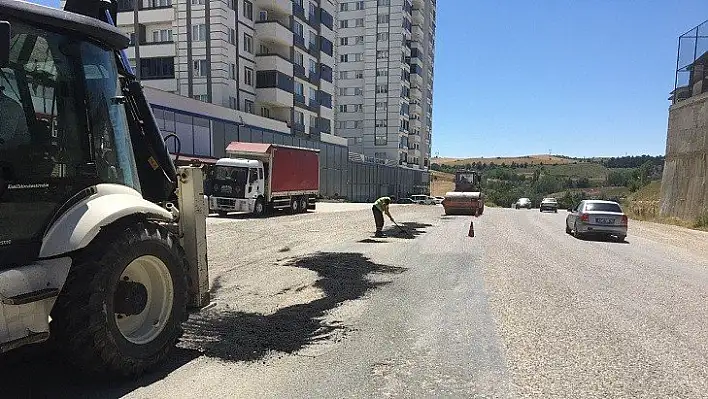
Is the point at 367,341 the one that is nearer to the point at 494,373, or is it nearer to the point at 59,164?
the point at 494,373

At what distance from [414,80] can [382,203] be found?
2967 inches

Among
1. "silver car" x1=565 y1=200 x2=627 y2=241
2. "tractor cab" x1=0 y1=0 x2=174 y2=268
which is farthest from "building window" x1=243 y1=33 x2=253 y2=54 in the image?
"tractor cab" x1=0 y1=0 x2=174 y2=268

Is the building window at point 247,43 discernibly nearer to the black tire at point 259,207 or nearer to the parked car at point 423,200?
the black tire at point 259,207

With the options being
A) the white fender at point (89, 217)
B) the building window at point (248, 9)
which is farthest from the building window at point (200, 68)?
the white fender at point (89, 217)

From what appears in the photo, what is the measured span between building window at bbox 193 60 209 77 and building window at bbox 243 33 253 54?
17.2 feet

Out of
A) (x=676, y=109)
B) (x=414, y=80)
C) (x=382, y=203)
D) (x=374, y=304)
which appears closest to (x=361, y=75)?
(x=414, y=80)

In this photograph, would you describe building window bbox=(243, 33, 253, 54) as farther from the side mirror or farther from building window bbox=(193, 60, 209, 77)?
the side mirror

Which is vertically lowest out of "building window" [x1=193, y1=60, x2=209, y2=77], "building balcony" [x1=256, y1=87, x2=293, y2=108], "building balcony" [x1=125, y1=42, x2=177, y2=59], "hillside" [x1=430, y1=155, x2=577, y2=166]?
"hillside" [x1=430, y1=155, x2=577, y2=166]

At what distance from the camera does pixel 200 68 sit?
40531 mm

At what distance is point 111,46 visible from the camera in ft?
14.1

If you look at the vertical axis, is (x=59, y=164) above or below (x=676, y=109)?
below

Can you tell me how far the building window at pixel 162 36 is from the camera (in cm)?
4144

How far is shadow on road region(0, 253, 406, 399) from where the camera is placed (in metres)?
3.83

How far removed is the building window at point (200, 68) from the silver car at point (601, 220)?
32878 millimetres
